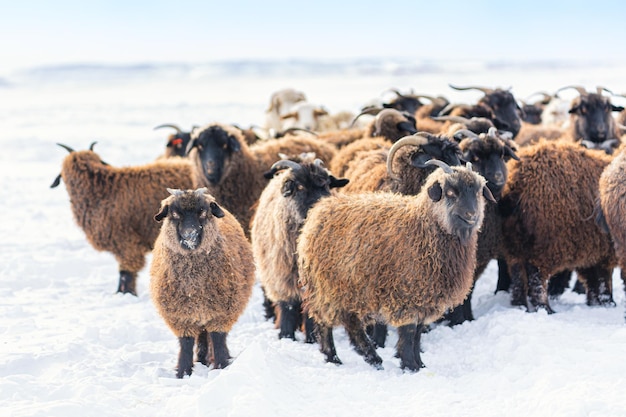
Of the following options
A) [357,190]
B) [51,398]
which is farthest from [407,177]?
[51,398]

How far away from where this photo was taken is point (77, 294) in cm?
930

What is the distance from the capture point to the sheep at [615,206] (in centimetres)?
691

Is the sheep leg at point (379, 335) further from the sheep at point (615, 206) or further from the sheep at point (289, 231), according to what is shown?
the sheep at point (615, 206)

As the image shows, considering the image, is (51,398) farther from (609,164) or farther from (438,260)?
(609,164)

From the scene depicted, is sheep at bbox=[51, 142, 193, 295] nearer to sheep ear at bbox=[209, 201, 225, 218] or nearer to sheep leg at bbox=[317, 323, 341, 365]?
sheep ear at bbox=[209, 201, 225, 218]

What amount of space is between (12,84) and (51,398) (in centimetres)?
7576

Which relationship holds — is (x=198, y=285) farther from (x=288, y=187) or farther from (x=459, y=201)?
(x=459, y=201)

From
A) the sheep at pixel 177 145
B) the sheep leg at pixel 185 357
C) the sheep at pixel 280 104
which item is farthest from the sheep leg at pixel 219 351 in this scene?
the sheep at pixel 280 104

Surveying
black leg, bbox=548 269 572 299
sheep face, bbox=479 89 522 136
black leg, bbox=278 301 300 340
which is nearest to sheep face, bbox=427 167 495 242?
black leg, bbox=278 301 300 340

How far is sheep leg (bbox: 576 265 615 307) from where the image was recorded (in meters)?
7.72

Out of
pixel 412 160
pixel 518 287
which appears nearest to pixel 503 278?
pixel 518 287

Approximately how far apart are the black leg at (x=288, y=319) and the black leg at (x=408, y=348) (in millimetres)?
1441

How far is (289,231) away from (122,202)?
3377 millimetres

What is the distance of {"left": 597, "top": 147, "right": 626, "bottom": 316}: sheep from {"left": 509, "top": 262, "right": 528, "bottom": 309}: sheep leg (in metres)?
0.95
